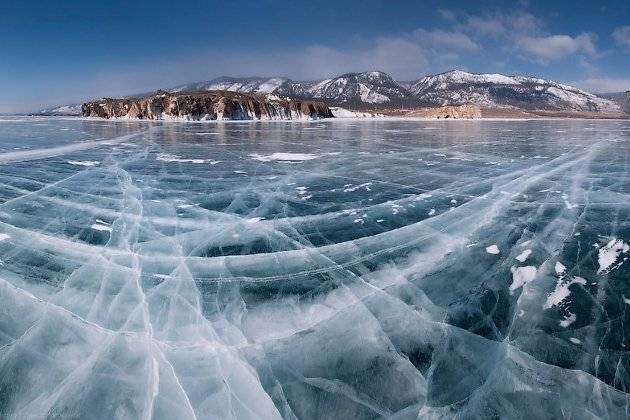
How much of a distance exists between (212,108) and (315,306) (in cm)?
7354

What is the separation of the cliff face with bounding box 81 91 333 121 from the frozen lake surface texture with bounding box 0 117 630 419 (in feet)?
220

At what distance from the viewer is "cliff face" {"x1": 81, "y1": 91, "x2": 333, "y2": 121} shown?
239 feet

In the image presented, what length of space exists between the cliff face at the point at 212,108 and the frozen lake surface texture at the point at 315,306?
6700 cm

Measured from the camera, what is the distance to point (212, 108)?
73.4m

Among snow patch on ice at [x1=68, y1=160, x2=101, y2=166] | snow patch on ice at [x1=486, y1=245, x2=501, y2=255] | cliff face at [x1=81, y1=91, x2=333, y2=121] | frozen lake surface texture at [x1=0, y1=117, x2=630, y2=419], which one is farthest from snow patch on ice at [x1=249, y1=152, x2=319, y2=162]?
Answer: cliff face at [x1=81, y1=91, x2=333, y2=121]

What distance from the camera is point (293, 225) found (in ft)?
23.7

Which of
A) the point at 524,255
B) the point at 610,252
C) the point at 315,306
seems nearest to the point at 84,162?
the point at 315,306

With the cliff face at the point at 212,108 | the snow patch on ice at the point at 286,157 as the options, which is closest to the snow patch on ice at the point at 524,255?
the snow patch on ice at the point at 286,157

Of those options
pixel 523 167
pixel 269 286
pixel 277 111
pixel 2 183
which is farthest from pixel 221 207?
pixel 277 111

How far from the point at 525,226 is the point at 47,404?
270 inches

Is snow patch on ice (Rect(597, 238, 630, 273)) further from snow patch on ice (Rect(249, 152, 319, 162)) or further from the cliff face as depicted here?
the cliff face

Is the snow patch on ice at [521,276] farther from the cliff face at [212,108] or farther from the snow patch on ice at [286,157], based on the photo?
the cliff face at [212,108]

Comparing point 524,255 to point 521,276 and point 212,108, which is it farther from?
point 212,108

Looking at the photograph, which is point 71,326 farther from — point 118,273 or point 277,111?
point 277,111
